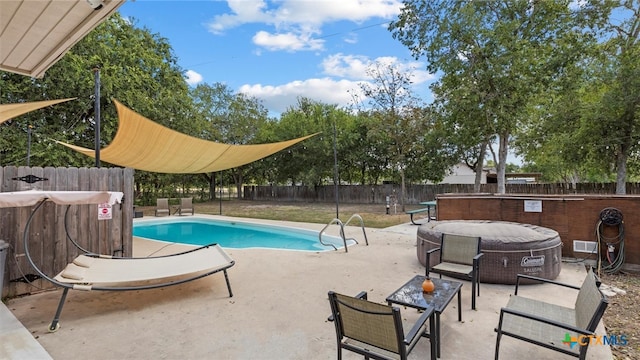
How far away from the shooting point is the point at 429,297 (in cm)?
251

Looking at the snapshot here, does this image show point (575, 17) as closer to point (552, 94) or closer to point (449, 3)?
point (552, 94)

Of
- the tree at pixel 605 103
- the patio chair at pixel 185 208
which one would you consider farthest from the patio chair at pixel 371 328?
the patio chair at pixel 185 208

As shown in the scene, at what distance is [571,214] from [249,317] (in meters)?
5.19

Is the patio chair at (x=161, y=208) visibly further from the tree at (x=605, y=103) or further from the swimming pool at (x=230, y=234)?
the tree at (x=605, y=103)

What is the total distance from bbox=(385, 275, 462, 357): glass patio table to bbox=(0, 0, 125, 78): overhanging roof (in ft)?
9.05

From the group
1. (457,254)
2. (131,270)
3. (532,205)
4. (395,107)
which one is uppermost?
(395,107)

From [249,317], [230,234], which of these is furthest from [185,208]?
[249,317]

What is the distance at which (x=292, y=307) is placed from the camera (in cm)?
328

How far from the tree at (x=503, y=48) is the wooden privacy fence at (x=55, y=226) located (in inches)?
383

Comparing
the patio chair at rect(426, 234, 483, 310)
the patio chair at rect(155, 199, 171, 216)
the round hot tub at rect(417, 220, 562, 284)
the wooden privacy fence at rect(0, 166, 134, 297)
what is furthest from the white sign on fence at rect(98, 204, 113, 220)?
the patio chair at rect(155, 199, 171, 216)

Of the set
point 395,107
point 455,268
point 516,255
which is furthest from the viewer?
point 395,107

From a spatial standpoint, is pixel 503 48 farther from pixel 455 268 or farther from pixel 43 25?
pixel 43 25

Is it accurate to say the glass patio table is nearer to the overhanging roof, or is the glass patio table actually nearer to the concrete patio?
the concrete patio

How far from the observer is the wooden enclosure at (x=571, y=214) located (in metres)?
4.56
